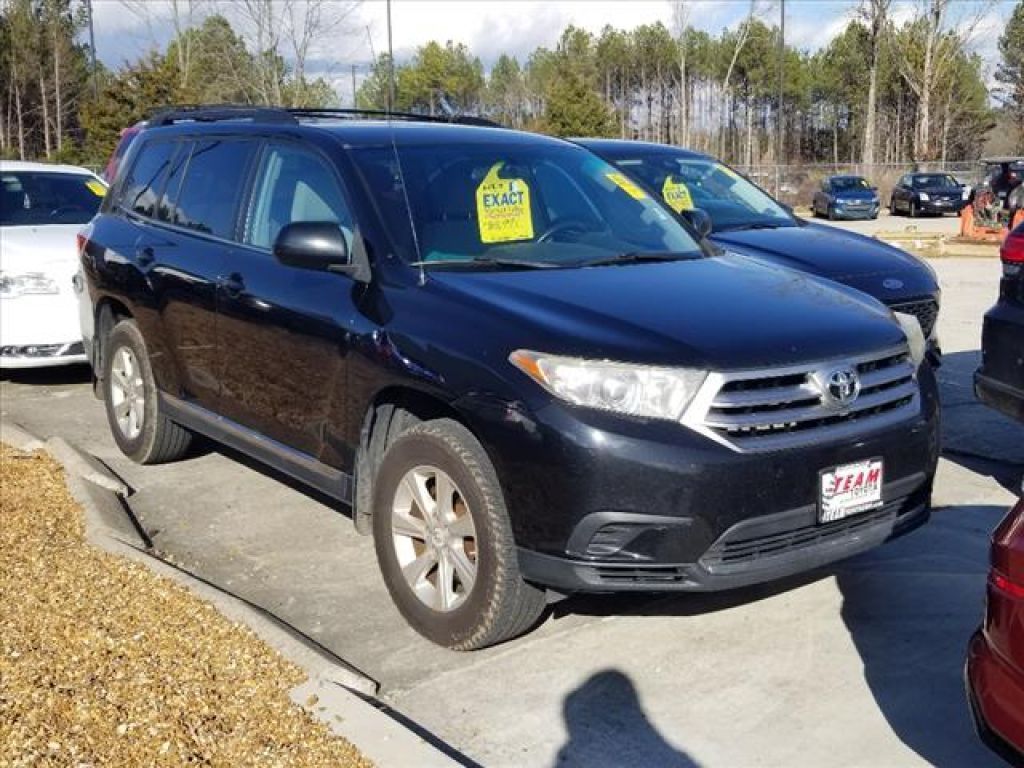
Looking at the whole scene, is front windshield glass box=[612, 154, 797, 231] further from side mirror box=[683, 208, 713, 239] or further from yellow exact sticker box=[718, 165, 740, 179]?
side mirror box=[683, 208, 713, 239]

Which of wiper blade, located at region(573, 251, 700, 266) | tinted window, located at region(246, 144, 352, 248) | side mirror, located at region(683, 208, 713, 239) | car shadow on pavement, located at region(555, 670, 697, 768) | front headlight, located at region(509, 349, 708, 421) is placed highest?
tinted window, located at region(246, 144, 352, 248)

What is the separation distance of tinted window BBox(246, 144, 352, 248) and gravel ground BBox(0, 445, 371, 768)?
1.60m

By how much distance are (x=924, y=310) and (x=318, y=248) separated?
4.23 metres

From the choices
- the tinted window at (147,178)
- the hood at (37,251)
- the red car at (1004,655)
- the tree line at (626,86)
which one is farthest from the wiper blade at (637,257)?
the tree line at (626,86)

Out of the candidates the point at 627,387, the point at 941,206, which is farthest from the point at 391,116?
the point at 941,206


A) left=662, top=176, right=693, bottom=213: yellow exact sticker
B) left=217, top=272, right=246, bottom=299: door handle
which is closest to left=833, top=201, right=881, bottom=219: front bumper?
left=662, top=176, right=693, bottom=213: yellow exact sticker

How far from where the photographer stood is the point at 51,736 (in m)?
3.32

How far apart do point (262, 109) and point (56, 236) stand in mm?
3906

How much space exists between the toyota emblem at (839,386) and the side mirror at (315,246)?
71.1 inches

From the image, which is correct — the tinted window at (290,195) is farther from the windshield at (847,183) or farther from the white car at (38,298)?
the windshield at (847,183)

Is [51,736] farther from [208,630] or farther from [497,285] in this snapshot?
[497,285]

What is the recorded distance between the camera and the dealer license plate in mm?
3646

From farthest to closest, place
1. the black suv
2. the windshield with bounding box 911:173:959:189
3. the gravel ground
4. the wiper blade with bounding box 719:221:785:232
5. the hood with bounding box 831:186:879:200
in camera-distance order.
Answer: the windshield with bounding box 911:173:959:189, the hood with bounding box 831:186:879:200, the wiper blade with bounding box 719:221:785:232, the black suv, the gravel ground

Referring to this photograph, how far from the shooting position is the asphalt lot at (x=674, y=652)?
3.39 m
